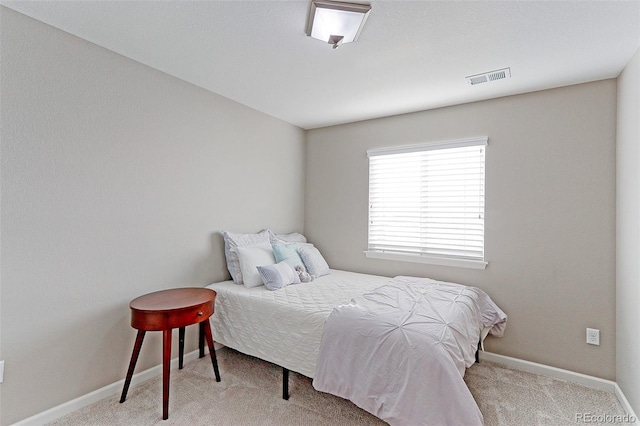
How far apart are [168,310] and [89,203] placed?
0.93 meters

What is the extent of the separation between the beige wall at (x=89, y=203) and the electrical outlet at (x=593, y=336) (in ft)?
10.5

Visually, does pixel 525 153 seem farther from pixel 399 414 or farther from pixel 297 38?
pixel 399 414

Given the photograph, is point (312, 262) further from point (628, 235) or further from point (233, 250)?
point (628, 235)

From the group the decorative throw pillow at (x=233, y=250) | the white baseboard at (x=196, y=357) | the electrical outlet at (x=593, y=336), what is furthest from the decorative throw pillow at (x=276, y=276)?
the electrical outlet at (x=593, y=336)

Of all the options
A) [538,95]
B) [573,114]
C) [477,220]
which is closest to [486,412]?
[477,220]

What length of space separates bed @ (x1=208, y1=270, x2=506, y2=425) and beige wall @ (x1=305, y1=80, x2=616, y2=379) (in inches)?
12.4

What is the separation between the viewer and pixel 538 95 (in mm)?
2656

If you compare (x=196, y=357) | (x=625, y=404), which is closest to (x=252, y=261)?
(x=196, y=357)

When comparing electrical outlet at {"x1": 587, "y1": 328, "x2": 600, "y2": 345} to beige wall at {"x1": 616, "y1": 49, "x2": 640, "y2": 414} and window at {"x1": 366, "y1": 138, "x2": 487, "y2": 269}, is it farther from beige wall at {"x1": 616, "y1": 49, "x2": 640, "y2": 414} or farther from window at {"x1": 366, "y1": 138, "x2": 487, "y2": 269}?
window at {"x1": 366, "y1": 138, "x2": 487, "y2": 269}

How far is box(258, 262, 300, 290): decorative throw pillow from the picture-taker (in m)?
2.73

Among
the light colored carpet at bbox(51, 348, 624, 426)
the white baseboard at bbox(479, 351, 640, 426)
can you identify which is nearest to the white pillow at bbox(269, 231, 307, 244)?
the light colored carpet at bbox(51, 348, 624, 426)

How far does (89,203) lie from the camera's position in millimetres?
Result: 2109

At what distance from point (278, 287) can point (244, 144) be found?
156cm

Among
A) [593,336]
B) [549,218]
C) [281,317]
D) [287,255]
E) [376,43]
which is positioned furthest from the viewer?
[287,255]
